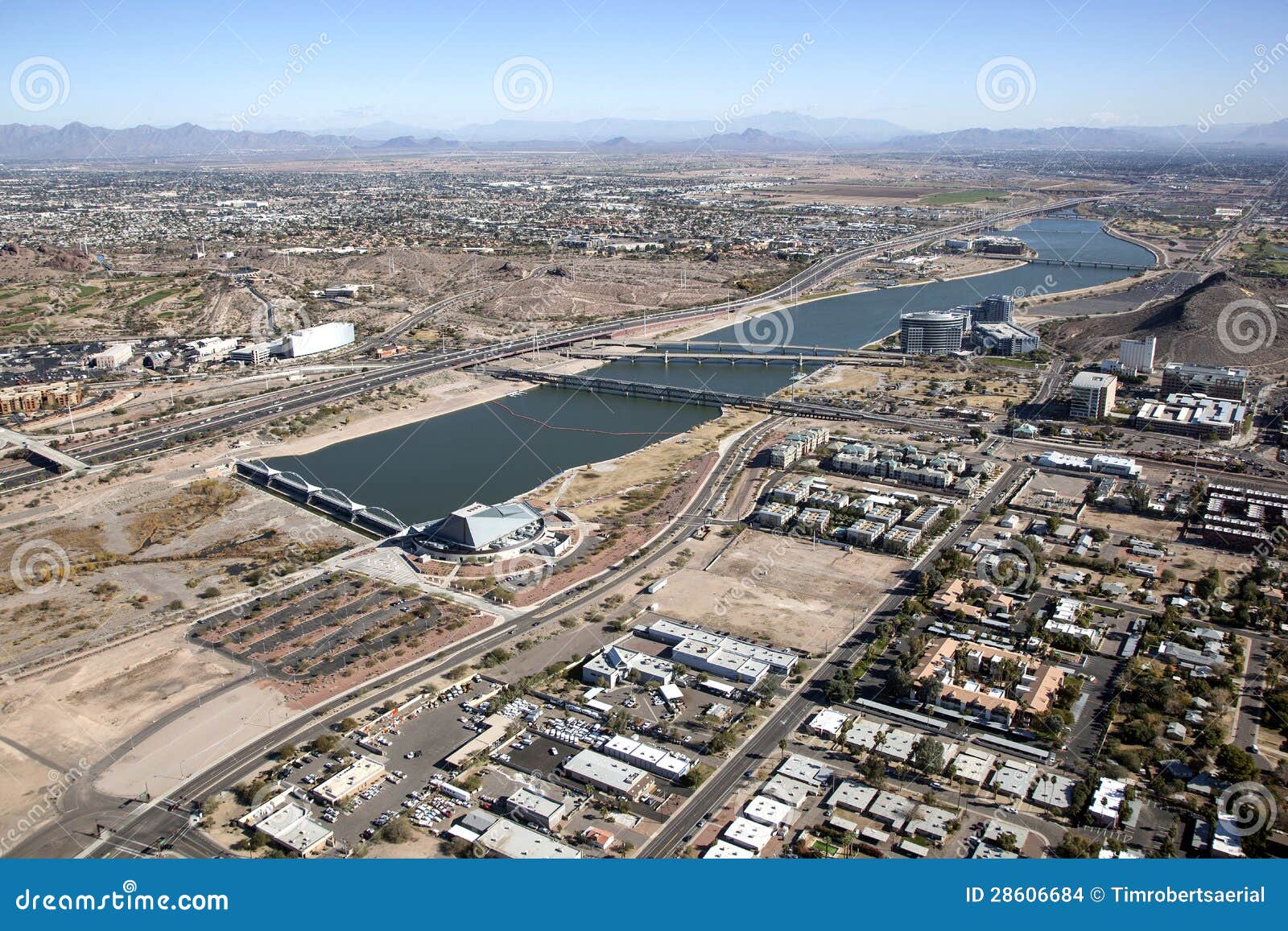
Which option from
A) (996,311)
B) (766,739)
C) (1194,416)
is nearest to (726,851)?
(766,739)

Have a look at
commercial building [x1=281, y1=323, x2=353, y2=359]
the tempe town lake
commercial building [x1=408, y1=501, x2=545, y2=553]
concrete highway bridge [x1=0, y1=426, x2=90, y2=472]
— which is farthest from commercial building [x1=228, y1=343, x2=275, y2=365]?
commercial building [x1=408, y1=501, x2=545, y2=553]

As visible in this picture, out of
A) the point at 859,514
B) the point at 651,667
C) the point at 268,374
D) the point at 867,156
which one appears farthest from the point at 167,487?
the point at 867,156

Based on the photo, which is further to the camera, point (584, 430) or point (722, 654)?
point (584, 430)

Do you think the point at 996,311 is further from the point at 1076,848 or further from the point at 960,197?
the point at 960,197

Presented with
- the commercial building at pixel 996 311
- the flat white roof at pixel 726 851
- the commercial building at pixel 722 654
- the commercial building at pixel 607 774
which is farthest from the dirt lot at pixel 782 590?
the commercial building at pixel 996 311

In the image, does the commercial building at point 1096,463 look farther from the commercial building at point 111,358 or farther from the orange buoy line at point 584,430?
the commercial building at point 111,358

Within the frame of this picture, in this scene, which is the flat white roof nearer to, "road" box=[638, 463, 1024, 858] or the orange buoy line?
"road" box=[638, 463, 1024, 858]
